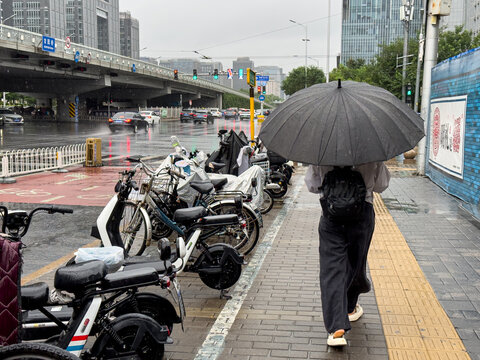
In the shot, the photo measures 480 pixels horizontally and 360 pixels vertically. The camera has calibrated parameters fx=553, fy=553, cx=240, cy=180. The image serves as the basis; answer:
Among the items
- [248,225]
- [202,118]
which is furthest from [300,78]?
[248,225]

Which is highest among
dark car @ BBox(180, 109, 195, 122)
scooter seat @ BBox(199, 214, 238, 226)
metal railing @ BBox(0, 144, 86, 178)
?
dark car @ BBox(180, 109, 195, 122)

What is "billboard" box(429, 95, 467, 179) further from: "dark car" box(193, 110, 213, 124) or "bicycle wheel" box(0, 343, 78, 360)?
"dark car" box(193, 110, 213, 124)

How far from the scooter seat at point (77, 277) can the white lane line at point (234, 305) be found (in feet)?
3.58

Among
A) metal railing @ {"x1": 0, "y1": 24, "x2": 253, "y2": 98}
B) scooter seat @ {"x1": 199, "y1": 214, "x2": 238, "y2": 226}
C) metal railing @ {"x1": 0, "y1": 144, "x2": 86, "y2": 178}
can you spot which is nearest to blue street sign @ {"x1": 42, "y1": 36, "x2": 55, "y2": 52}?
metal railing @ {"x1": 0, "y1": 24, "x2": 253, "y2": 98}

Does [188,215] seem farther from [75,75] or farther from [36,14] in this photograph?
[36,14]

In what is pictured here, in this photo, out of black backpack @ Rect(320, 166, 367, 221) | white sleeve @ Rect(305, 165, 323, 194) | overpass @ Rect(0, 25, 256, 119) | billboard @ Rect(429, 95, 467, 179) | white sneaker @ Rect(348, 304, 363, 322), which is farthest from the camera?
overpass @ Rect(0, 25, 256, 119)

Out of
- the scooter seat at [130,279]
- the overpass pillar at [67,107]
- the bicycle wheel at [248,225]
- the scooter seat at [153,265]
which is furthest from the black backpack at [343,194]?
the overpass pillar at [67,107]

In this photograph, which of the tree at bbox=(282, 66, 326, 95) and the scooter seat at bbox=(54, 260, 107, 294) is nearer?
the scooter seat at bbox=(54, 260, 107, 294)

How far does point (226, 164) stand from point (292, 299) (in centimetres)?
480

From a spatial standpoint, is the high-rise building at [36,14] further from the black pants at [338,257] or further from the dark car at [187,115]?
the black pants at [338,257]

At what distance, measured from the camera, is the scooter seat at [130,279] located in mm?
3410

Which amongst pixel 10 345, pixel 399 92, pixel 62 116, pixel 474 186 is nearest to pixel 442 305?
pixel 10 345

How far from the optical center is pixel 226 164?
970 cm

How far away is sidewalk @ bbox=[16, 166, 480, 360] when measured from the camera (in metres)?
4.09
